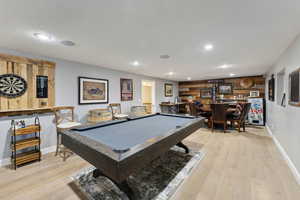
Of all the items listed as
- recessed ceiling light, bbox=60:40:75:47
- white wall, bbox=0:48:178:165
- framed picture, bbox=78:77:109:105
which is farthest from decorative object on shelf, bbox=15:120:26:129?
recessed ceiling light, bbox=60:40:75:47

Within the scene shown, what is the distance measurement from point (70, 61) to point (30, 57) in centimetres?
79

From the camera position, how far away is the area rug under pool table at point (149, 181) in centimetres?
170

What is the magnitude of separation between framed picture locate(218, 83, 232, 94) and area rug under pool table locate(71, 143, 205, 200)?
220 inches

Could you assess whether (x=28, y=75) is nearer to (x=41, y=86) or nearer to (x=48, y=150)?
(x=41, y=86)

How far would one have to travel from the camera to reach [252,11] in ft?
4.70

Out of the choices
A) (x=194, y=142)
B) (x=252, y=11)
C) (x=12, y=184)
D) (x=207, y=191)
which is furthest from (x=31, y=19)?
(x=194, y=142)

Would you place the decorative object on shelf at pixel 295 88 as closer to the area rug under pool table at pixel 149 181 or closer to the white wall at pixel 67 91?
the area rug under pool table at pixel 149 181

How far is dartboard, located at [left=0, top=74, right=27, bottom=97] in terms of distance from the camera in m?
2.48

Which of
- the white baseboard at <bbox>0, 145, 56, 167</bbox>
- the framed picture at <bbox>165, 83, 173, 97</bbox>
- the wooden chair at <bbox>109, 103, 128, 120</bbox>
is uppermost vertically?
the framed picture at <bbox>165, 83, 173, 97</bbox>

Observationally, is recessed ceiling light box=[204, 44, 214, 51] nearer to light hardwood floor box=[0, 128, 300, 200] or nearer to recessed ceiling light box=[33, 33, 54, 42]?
light hardwood floor box=[0, 128, 300, 200]

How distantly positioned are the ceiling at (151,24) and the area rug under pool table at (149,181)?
2241mm

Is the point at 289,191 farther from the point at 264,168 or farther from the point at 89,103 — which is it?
the point at 89,103

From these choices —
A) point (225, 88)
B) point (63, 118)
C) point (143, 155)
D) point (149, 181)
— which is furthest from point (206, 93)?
point (143, 155)

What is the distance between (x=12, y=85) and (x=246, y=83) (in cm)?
839
